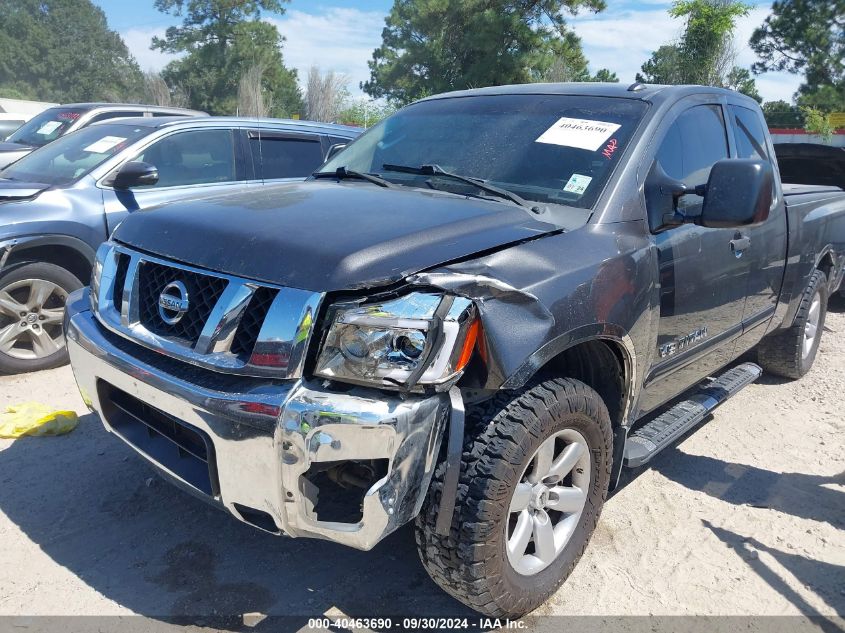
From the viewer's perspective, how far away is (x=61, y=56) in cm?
7569

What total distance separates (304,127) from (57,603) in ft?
15.9

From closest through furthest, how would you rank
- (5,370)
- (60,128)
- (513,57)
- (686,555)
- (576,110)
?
(686,555) < (576,110) < (5,370) < (60,128) < (513,57)

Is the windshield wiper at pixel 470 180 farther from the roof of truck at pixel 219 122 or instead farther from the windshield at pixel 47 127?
the windshield at pixel 47 127

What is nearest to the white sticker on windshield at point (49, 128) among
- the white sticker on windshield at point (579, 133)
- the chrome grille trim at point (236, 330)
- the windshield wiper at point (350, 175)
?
the windshield wiper at point (350, 175)

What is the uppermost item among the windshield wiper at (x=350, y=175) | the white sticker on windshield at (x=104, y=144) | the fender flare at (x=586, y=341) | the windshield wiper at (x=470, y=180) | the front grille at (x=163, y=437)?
the windshield wiper at (x=470, y=180)

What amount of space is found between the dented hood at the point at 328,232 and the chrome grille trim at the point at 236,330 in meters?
0.04

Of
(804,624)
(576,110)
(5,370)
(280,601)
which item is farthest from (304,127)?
(804,624)

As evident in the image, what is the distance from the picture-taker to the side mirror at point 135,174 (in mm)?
4812

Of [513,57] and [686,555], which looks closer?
[686,555]

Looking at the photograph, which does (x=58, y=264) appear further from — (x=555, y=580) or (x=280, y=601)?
(x=555, y=580)

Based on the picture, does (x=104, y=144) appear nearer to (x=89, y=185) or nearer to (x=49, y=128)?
(x=89, y=185)

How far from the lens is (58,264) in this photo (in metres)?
4.88

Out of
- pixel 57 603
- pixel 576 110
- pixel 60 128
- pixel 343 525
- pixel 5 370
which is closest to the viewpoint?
pixel 343 525

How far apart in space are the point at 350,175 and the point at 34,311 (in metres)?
2.69
